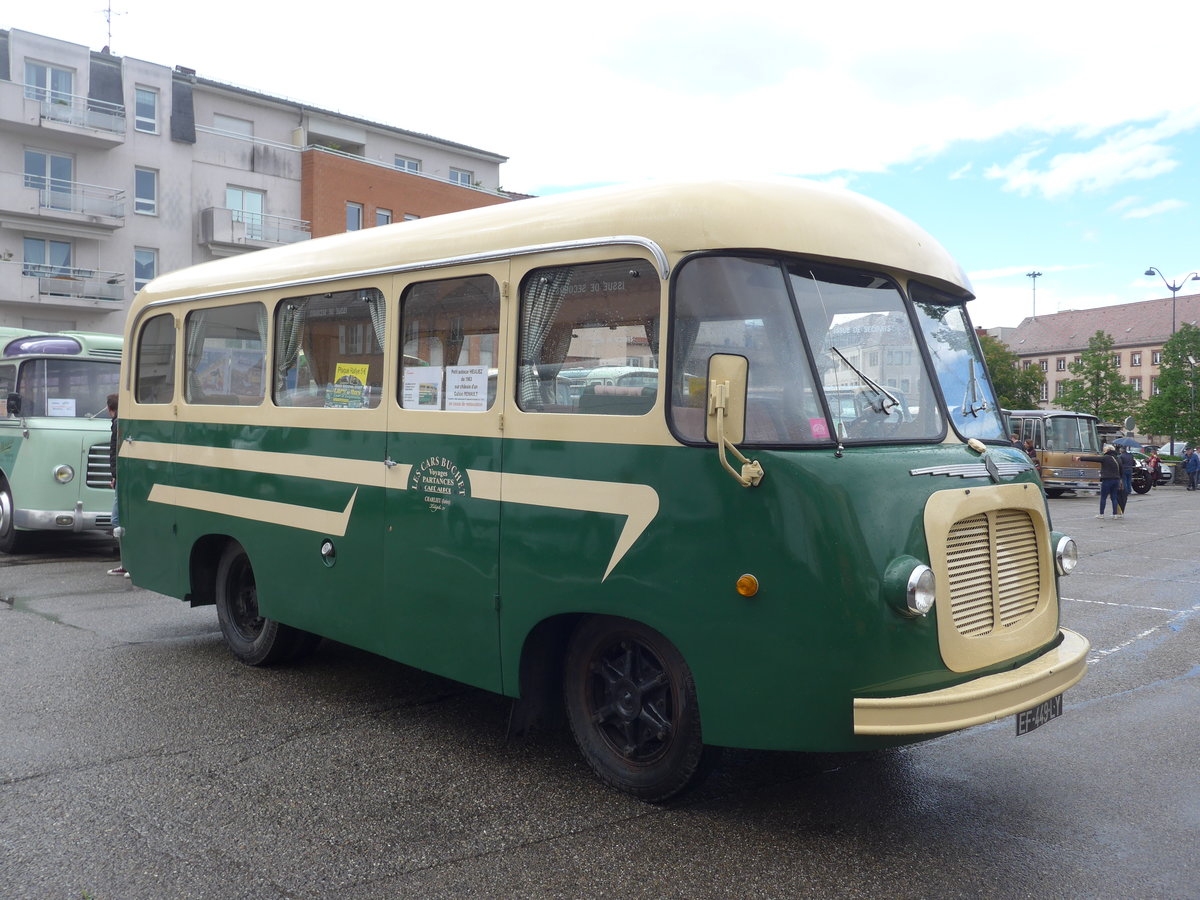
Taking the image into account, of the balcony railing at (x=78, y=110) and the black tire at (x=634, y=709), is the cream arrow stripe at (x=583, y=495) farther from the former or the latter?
the balcony railing at (x=78, y=110)

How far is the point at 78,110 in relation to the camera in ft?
114

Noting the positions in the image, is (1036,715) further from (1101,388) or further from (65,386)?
(1101,388)

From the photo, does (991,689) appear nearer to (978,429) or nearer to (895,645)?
(895,645)

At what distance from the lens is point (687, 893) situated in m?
3.86

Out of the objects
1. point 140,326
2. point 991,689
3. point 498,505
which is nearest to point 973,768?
point 991,689

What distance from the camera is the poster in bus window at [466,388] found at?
518 cm

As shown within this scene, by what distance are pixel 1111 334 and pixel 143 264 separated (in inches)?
3813

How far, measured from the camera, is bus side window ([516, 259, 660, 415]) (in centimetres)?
450

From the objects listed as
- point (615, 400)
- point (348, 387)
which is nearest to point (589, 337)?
point (615, 400)

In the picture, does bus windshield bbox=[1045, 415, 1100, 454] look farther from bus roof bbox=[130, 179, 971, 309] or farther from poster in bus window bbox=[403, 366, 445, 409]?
poster in bus window bbox=[403, 366, 445, 409]

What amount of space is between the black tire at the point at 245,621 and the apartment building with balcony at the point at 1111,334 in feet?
331

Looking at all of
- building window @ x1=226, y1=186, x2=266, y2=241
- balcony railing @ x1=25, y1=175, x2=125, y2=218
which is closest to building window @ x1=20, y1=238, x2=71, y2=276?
balcony railing @ x1=25, y1=175, x2=125, y2=218

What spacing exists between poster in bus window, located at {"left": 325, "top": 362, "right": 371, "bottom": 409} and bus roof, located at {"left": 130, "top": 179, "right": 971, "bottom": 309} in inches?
23.0

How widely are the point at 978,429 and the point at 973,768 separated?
1.74 meters
